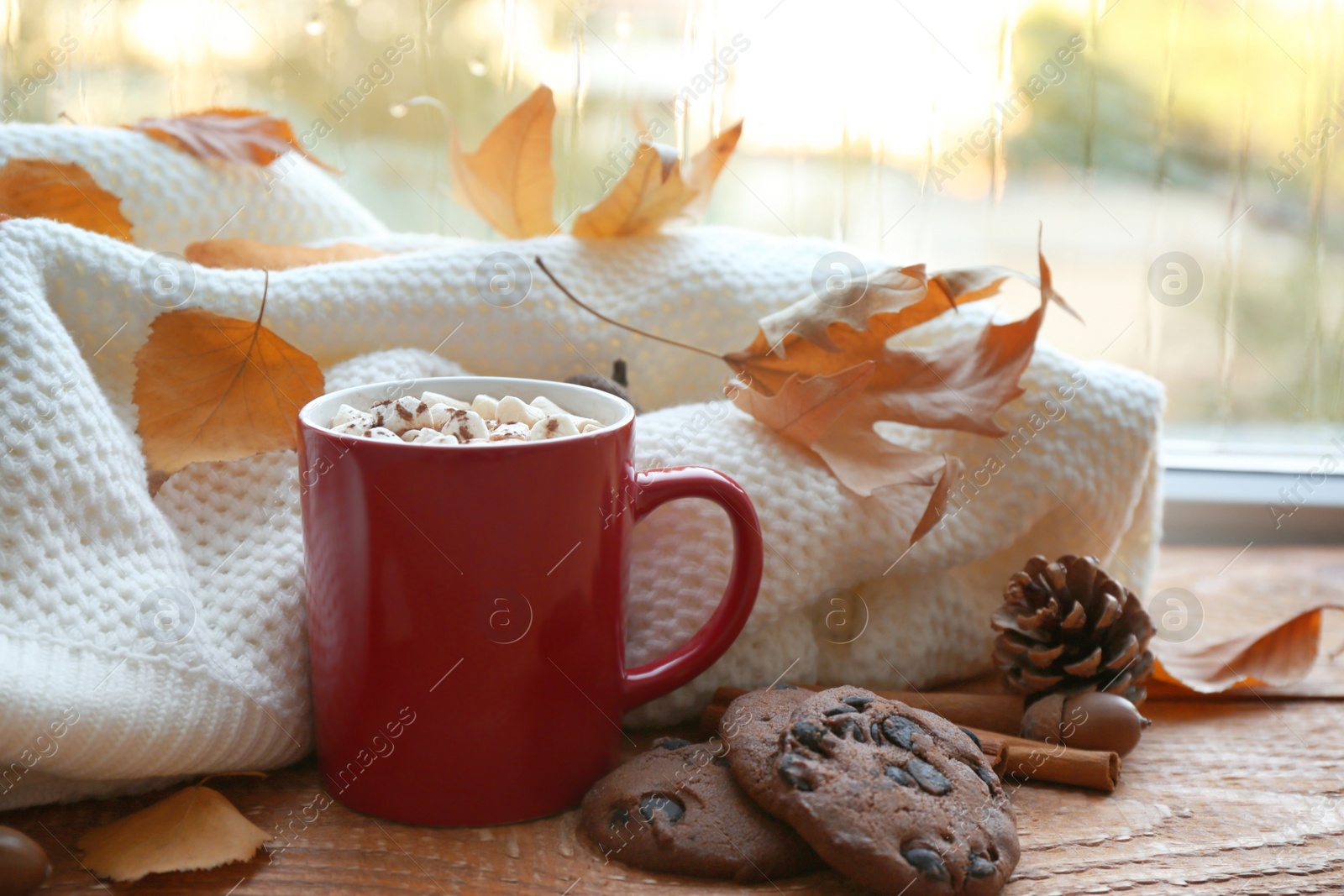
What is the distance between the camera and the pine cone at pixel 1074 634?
0.59 m

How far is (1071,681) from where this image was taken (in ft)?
1.98

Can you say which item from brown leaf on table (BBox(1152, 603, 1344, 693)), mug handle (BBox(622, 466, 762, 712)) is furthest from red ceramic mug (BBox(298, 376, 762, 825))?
brown leaf on table (BBox(1152, 603, 1344, 693))

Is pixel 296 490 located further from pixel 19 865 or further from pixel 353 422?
pixel 19 865

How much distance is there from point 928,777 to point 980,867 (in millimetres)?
43

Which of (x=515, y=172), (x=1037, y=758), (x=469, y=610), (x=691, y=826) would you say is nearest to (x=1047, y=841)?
(x=1037, y=758)

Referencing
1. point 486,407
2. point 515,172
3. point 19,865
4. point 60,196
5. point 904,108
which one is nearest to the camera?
point 19,865

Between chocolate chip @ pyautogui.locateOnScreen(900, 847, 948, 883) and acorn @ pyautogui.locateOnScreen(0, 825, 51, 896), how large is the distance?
0.34 m

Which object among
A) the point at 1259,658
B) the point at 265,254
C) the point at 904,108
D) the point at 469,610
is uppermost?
the point at 904,108

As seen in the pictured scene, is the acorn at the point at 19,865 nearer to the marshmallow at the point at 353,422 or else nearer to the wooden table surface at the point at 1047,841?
the wooden table surface at the point at 1047,841

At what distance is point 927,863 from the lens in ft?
1.43

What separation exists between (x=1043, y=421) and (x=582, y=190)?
17.5 inches

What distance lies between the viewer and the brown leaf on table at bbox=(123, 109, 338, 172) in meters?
0.71

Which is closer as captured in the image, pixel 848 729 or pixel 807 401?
pixel 848 729

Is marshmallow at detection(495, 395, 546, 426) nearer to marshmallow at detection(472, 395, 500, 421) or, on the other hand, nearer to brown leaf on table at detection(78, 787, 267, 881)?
marshmallow at detection(472, 395, 500, 421)
